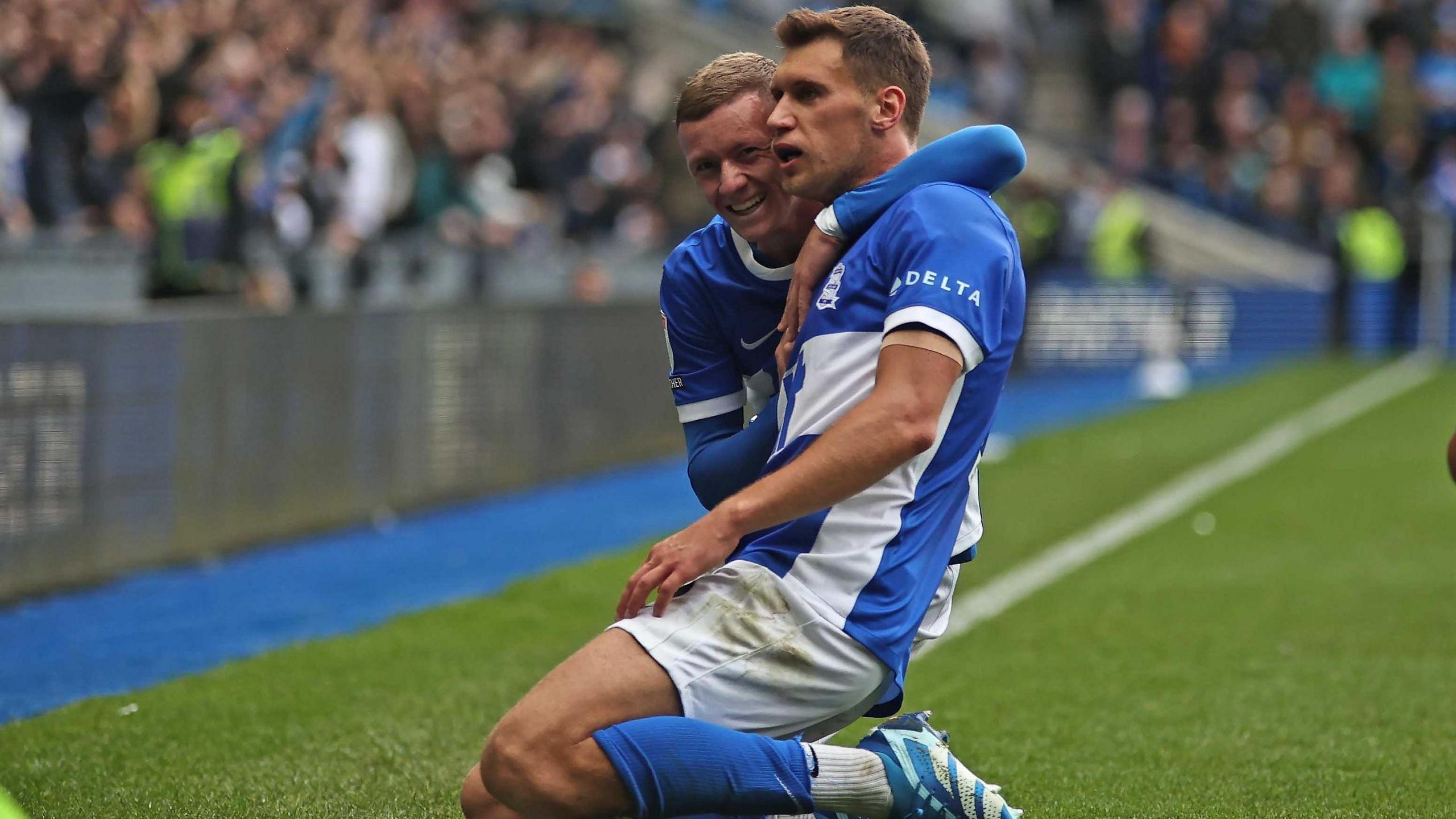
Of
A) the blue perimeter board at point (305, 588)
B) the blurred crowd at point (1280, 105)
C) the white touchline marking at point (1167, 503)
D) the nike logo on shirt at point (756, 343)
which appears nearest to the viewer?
the nike logo on shirt at point (756, 343)

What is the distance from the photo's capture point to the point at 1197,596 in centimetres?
862

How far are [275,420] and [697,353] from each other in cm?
658

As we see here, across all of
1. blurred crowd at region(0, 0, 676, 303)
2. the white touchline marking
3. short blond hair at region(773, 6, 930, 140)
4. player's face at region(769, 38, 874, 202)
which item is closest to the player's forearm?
player's face at region(769, 38, 874, 202)

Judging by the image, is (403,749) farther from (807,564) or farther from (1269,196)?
(1269,196)

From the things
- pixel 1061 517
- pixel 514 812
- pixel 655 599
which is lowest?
pixel 1061 517

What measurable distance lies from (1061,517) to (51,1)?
7.07m

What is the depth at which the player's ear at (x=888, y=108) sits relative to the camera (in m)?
3.75

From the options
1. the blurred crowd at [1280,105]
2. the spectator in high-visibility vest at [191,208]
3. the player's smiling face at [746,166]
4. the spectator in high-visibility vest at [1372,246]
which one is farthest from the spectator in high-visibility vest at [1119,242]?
the player's smiling face at [746,166]

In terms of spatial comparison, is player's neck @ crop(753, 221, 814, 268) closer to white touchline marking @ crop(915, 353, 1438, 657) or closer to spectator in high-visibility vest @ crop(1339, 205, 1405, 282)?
white touchline marking @ crop(915, 353, 1438, 657)

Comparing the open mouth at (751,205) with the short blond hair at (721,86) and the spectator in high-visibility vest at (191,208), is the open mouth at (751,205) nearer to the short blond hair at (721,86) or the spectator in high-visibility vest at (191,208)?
the short blond hair at (721,86)

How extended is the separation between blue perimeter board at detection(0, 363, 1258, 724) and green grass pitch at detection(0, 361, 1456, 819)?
286 mm

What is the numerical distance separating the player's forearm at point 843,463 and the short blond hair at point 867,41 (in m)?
0.67

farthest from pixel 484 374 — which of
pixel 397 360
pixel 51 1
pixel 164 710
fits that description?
pixel 164 710

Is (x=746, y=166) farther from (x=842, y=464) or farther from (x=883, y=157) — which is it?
(x=842, y=464)
